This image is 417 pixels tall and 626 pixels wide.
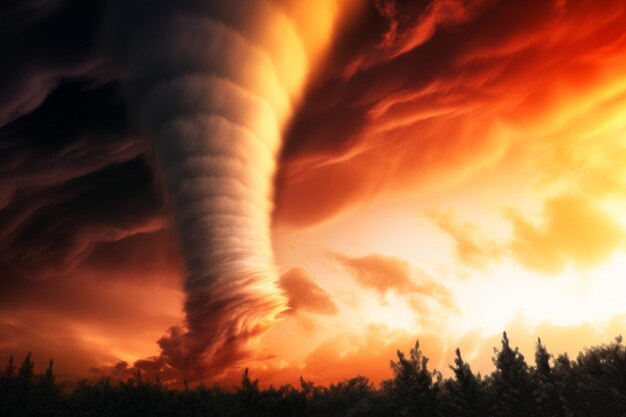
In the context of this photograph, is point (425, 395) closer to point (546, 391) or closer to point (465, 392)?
point (465, 392)

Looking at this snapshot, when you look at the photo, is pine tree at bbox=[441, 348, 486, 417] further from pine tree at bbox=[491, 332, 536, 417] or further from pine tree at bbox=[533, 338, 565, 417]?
pine tree at bbox=[533, 338, 565, 417]

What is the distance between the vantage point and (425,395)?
41781 millimetres

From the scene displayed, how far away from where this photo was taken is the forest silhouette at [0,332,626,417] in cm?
3822

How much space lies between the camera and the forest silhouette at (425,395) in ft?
125

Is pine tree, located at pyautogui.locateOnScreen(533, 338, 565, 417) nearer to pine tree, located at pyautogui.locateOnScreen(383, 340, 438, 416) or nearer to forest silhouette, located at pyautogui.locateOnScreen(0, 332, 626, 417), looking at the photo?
forest silhouette, located at pyautogui.locateOnScreen(0, 332, 626, 417)

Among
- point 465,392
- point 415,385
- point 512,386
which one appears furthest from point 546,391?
point 415,385

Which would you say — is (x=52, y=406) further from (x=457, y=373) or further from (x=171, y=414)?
(x=457, y=373)

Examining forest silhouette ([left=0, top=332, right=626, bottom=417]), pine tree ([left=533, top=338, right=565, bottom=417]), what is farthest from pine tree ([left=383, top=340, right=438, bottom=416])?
pine tree ([left=533, top=338, right=565, bottom=417])

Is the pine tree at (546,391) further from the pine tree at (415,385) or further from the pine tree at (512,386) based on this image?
the pine tree at (415,385)

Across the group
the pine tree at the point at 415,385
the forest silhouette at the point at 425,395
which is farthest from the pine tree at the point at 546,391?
the pine tree at the point at 415,385

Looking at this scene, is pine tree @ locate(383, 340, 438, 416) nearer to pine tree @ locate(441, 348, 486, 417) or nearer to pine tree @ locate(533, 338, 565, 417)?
pine tree @ locate(441, 348, 486, 417)

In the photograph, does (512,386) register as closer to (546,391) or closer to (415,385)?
(546,391)

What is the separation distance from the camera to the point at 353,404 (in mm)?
63750

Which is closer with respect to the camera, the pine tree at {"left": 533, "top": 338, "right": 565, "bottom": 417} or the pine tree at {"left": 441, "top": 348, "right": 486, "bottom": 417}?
the pine tree at {"left": 533, "top": 338, "right": 565, "bottom": 417}
